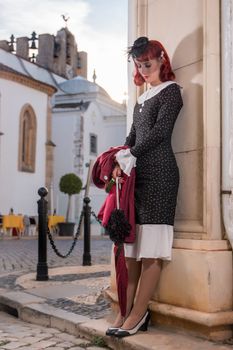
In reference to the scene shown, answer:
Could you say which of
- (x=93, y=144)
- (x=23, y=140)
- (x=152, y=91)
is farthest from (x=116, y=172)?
(x=93, y=144)

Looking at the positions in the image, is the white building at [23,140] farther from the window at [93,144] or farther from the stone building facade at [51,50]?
the stone building facade at [51,50]

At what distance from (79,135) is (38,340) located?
1205 inches

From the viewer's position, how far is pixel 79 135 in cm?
3447

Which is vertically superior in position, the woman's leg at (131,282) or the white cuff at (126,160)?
the white cuff at (126,160)

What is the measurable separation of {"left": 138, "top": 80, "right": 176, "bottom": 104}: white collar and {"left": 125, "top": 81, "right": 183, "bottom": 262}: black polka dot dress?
2 centimetres

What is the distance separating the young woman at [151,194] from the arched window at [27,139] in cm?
2508

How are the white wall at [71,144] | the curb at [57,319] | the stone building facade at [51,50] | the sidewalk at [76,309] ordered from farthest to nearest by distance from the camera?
the stone building facade at [51,50] → the white wall at [71,144] → the curb at [57,319] → the sidewalk at [76,309]

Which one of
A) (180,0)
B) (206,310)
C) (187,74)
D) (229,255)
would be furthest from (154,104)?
(206,310)

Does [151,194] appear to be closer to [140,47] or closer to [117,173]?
[117,173]

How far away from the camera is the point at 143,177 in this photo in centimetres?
382

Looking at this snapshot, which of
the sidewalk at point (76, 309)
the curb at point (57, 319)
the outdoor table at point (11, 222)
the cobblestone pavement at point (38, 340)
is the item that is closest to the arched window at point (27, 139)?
the outdoor table at point (11, 222)

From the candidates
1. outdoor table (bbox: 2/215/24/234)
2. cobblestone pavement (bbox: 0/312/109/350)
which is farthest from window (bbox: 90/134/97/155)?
cobblestone pavement (bbox: 0/312/109/350)

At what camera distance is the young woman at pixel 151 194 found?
373cm

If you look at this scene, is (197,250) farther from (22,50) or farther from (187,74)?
(22,50)
